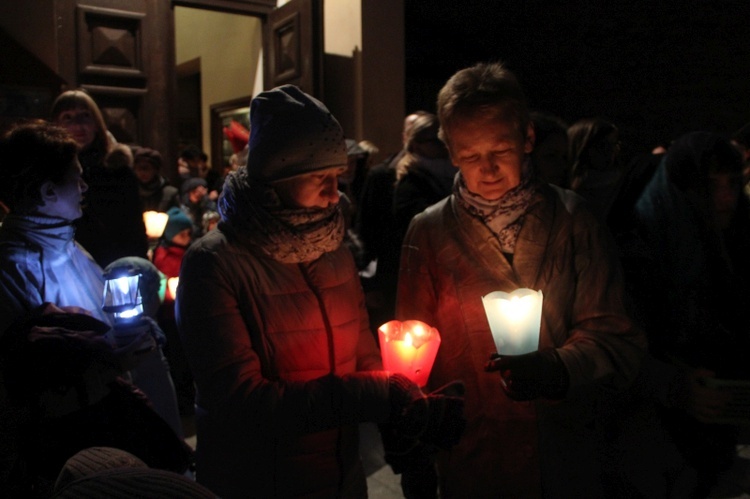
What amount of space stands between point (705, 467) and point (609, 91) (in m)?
8.46

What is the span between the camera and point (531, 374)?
5.42ft

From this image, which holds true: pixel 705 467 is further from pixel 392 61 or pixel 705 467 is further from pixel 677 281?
pixel 392 61

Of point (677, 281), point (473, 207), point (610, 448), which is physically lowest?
point (610, 448)

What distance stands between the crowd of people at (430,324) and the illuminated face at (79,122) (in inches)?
49.9

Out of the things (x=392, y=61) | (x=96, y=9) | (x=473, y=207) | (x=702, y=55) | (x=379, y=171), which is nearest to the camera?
(x=473, y=207)

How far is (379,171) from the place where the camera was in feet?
15.5

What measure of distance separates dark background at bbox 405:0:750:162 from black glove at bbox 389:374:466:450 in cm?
672

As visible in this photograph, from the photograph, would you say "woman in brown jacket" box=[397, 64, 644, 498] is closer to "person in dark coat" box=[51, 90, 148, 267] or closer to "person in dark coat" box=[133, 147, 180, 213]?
"person in dark coat" box=[51, 90, 148, 267]

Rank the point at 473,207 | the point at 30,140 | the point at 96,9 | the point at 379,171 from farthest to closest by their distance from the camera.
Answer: the point at 96,9, the point at 379,171, the point at 30,140, the point at 473,207

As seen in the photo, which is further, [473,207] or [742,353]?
[742,353]

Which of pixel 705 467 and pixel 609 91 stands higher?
pixel 609 91

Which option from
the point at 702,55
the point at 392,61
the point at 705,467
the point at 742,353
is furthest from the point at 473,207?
the point at 702,55

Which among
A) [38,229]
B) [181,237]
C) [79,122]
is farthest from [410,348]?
[181,237]

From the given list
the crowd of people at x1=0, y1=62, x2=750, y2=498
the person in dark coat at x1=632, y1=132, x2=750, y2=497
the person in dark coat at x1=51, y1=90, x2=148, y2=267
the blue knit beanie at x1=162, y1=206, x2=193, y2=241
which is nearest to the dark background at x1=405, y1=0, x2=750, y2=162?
the blue knit beanie at x1=162, y1=206, x2=193, y2=241
